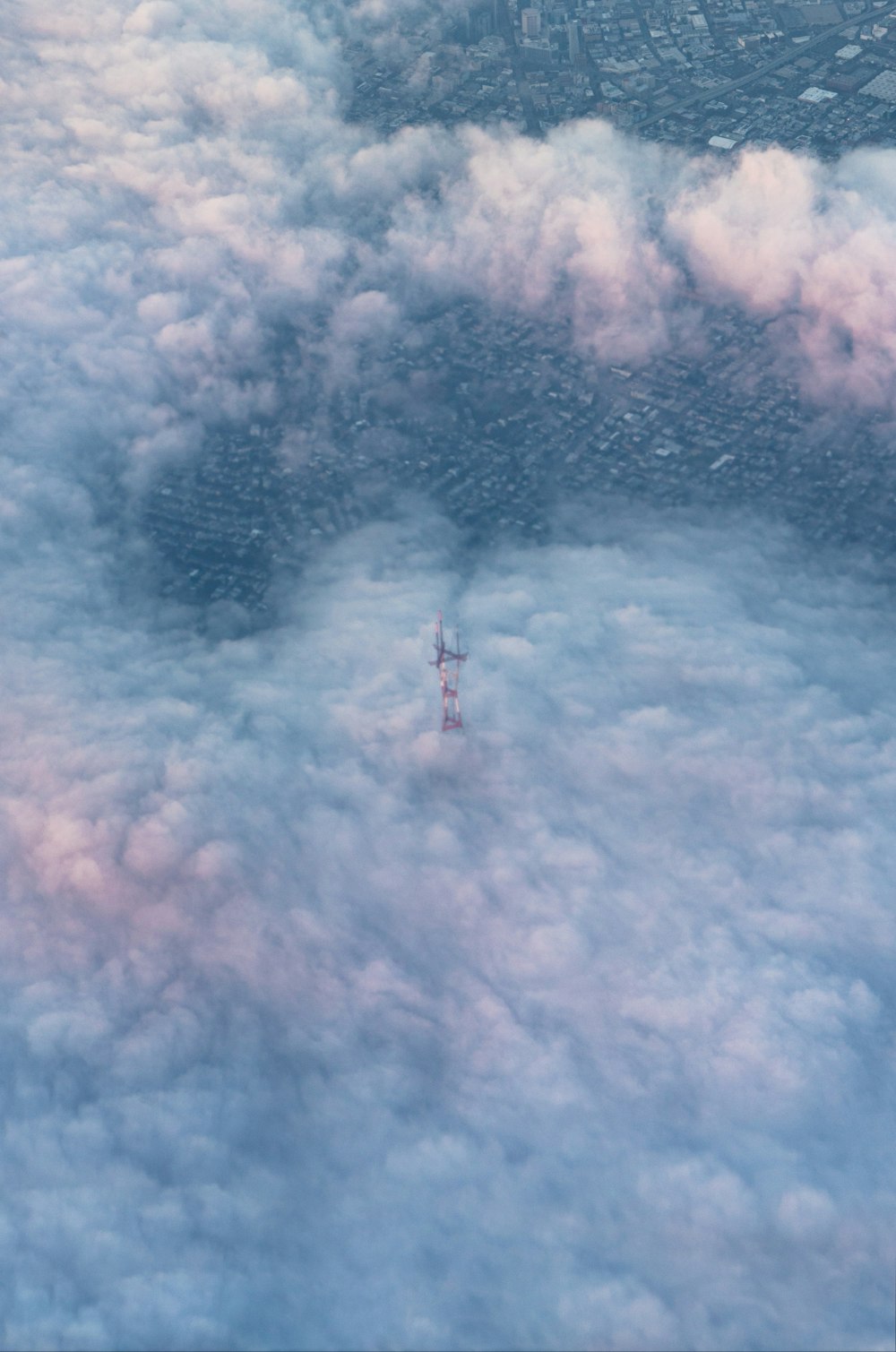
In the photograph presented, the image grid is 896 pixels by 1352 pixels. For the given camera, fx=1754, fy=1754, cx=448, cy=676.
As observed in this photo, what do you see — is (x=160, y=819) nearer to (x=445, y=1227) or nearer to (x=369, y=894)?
(x=369, y=894)

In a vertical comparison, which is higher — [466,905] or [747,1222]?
[466,905]

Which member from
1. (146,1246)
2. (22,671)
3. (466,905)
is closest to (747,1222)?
(466,905)

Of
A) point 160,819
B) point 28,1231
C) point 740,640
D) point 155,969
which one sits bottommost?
point 28,1231

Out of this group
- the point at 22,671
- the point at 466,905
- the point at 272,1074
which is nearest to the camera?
the point at 272,1074

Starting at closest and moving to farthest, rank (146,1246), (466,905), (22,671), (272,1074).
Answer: (146,1246), (272,1074), (466,905), (22,671)

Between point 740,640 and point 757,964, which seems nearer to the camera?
point 757,964

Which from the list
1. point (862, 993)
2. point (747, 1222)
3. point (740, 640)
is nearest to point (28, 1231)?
point (747, 1222)

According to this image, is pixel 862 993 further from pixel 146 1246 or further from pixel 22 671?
pixel 22 671
